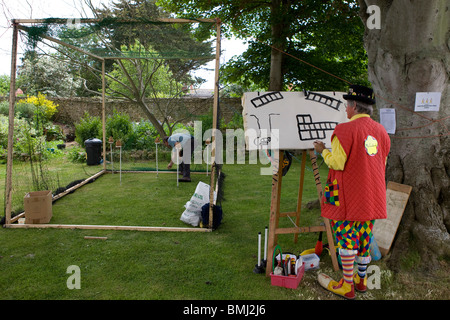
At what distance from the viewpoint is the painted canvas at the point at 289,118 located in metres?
3.10

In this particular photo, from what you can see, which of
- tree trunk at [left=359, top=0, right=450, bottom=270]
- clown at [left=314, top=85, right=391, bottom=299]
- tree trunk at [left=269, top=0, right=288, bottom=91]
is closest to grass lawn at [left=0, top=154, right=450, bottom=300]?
tree trunk at [left=359, top=0, right=450, bottom=270]

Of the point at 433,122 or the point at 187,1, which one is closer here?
the point at 433,122

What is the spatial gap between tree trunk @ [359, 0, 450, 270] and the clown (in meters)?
0.81

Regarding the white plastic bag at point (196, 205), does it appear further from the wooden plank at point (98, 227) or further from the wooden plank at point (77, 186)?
the wooden plank at point (77, 186)

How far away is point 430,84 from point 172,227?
3265 millimetres

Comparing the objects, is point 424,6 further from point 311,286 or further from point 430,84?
point 311,286

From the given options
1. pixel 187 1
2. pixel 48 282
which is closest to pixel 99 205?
pixel 48 282

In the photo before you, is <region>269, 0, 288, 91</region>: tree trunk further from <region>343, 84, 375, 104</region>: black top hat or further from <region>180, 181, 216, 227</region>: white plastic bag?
<region>343, 84, 375, 104</region>: black top hat

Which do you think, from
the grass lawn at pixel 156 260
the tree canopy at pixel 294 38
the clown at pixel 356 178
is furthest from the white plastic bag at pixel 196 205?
the tree canopy at pixel 294 38

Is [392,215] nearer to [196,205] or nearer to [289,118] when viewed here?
[289,118]

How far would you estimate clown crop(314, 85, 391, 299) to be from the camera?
8.11ft

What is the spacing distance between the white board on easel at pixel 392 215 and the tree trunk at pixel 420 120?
0.26ft

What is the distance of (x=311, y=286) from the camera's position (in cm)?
291
